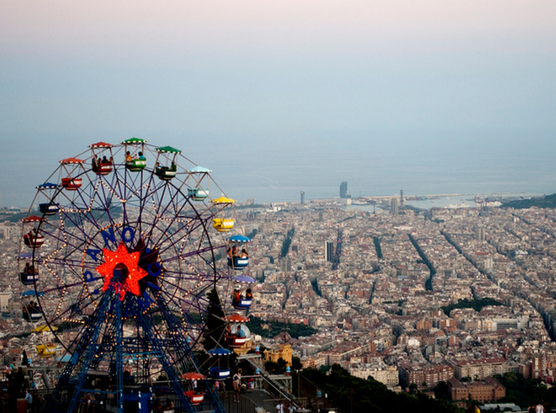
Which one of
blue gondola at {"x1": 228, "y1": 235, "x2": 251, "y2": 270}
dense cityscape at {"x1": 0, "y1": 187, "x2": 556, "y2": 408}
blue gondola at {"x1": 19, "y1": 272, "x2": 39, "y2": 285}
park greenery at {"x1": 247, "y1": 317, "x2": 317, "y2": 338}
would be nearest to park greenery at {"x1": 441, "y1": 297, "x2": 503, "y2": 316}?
dense cityscape at {"x1": 0, "y1": 187, "x2": 556, "y2": 408}

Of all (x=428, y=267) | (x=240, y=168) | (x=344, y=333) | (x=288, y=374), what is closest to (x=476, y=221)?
(x=428, y=267)

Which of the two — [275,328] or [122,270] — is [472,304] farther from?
[122,270]

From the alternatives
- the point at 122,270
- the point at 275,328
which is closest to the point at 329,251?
the point at 275,328

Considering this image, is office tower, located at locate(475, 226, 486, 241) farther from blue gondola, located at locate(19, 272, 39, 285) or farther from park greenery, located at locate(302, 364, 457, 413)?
blue gondola, located at locate(19, 272, 39, 285)

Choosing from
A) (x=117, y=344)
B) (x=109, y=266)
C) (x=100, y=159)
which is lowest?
(x=117, y=344)

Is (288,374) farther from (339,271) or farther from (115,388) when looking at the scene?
(339,271)

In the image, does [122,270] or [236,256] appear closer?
[122,270]
